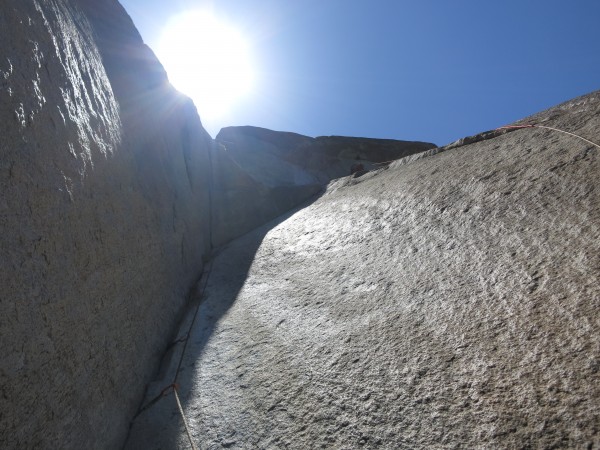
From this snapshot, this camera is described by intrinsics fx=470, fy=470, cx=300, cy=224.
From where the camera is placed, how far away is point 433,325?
242cm

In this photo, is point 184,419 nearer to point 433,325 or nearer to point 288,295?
point 288,295

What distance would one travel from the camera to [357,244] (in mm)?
3768

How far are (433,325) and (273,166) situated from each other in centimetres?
755

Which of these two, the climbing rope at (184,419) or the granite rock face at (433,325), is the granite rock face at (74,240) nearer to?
the climbing rope at (184,419)

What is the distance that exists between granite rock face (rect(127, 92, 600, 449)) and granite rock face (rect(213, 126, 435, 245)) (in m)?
2.58

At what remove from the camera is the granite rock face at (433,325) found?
1881mm

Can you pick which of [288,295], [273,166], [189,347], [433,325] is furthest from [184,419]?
[273,166]

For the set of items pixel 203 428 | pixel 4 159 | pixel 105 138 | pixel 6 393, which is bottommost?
pixel 203 428

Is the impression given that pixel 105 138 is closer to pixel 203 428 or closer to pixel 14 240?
pixel 14 240

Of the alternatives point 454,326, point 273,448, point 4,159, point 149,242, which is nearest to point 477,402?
point 454,326

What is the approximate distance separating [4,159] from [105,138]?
4.50 ft

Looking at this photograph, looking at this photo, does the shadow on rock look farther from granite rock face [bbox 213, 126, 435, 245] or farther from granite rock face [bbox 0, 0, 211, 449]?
granite rock face [bbox 213, 126, 435, 245]

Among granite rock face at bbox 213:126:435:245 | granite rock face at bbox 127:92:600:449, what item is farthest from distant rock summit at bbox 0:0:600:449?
granite rock face at bbox 213:126:435:245

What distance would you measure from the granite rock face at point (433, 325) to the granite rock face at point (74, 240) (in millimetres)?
478
